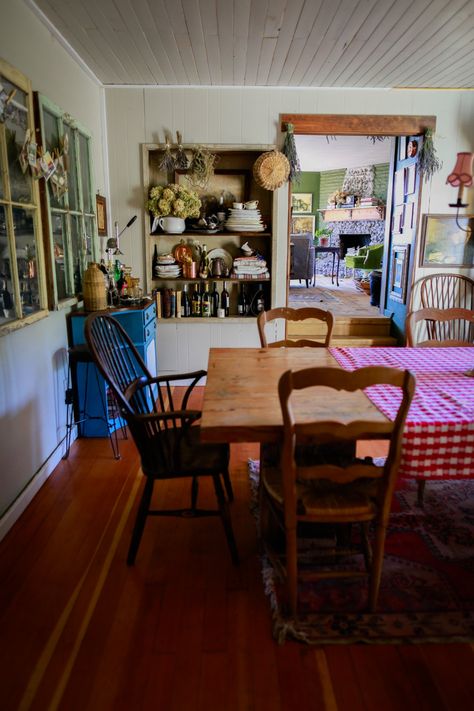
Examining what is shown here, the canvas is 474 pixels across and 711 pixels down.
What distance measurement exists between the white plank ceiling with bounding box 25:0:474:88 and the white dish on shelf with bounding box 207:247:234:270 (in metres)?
1.40

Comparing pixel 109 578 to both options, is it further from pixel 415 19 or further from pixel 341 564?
pixel 415 19

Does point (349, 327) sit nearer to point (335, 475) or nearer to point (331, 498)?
point (331, 498)

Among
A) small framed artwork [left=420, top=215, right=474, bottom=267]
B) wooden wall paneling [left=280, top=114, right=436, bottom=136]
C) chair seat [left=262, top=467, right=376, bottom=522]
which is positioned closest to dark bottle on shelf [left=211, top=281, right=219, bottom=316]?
wooden wall paneling [left=280, top=114, right=436, bottom=136]

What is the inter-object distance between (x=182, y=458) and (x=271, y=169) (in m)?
2.95

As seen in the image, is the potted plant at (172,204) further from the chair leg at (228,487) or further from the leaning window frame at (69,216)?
the chair leg at (228,487)

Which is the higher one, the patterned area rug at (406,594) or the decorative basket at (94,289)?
the decorative basket at (94,289)

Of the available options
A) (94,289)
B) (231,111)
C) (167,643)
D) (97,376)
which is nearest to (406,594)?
(167,643)

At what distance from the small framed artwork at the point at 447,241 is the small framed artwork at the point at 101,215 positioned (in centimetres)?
286

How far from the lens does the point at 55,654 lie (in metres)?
1.67

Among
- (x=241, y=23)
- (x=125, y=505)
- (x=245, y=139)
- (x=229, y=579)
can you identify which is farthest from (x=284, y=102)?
(x=229, y=579)

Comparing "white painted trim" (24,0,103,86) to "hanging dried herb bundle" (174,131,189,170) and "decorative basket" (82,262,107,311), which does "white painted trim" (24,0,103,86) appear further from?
"decorative basket" (82,262,107,311)

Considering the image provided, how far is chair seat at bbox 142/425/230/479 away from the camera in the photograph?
6.61 ft

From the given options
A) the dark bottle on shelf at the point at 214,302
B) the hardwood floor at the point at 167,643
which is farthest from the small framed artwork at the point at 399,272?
the hardwood floor at the point at 167,643

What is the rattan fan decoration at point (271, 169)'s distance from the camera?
4160mm
